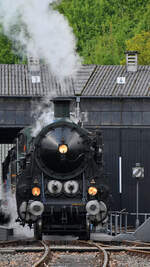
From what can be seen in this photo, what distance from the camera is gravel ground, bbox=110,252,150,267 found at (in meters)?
13.9

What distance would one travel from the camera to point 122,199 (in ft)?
122

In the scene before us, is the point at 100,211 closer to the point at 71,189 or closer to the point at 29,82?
the point at 71,189

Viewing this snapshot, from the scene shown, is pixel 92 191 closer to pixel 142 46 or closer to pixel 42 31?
pixel 42 31

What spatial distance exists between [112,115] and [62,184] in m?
19.3

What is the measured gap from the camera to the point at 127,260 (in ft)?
48.3

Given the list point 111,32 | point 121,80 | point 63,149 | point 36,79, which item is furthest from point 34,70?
point 63,149

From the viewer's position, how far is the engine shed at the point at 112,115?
37312 mm

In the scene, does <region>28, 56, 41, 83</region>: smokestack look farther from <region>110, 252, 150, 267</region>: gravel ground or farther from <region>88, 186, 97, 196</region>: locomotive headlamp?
<region>110, 252, 150, 267</region>: gravel ground

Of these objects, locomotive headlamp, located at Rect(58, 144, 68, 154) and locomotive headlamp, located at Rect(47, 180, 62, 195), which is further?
locomotive headlamp, located at Rect(47, 180, 62, 195)

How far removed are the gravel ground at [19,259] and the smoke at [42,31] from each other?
769 centimetres

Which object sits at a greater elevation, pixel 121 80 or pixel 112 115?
pixel 121 80

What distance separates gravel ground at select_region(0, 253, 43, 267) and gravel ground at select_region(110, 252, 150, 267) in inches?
63.4

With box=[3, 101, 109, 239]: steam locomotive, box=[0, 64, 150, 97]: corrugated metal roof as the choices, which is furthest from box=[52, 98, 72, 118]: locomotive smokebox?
box=[0, 64, 150, 97]: corrugated metal roof

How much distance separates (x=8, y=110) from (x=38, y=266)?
83.5ft
